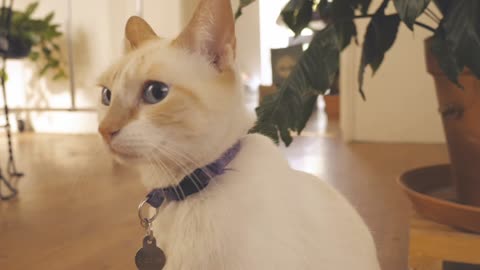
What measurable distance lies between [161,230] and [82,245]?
677 millimetres

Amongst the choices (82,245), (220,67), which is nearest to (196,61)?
(220,67)

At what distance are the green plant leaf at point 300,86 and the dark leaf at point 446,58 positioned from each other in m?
0.19

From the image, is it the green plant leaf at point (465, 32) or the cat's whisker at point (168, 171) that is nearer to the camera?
the cat's whisker at point (168, 171)

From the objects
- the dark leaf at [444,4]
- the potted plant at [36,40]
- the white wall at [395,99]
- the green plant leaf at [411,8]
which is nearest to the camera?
the green plant leaf at [411,8]

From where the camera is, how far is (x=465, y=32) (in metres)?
0.77

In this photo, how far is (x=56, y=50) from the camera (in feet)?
9.62

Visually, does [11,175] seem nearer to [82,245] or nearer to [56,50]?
[82,245]

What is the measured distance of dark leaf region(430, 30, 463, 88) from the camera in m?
0.81

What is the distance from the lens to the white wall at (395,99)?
2.25 meters

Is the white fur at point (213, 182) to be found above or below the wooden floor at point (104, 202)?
above

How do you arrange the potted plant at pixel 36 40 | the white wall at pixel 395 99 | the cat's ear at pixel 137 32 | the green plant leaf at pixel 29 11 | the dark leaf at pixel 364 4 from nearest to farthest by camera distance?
1. the cat's ear at pixel 137 32
2. the dark leaf at pixel 364 4
3. the white wall at pixel 395 99
4. the potted plant at pixel 36 40
5. the green plant leaf at pixel 29 11

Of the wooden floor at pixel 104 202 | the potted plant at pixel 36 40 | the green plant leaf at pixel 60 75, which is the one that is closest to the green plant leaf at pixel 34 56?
the potted plant at pixel 36 40

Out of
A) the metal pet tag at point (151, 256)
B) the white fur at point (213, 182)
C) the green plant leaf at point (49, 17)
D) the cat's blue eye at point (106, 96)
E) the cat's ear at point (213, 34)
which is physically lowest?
the metal pet tag at point (151, 256)

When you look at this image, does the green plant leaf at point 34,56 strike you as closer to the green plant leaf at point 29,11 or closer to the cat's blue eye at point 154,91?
the green plant leaf at point 29,11
